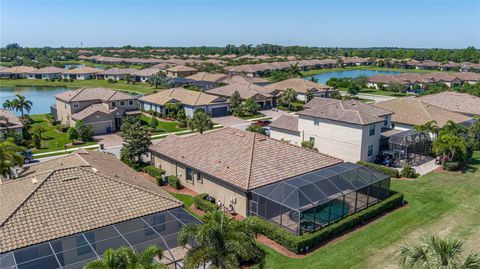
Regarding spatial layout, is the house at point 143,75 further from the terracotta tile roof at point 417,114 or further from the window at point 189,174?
the window at point 189,174

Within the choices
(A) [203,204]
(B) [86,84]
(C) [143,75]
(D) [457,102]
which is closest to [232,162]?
(A) [203,204]

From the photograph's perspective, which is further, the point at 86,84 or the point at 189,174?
the point at 86,84

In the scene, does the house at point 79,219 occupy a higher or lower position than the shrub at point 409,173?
higher

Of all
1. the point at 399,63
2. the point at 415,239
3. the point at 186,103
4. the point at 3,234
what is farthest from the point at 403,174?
the point at 399,63

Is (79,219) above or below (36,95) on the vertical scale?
above

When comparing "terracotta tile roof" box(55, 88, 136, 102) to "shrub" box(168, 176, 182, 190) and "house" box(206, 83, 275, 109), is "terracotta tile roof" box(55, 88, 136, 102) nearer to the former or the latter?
"house" box(206, 83, 275, 109)

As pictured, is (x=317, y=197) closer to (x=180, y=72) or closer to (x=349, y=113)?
(x=349, y=113)

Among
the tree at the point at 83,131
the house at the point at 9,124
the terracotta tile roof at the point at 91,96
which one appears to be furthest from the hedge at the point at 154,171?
the terracotta tile roof at the point at 91,96
